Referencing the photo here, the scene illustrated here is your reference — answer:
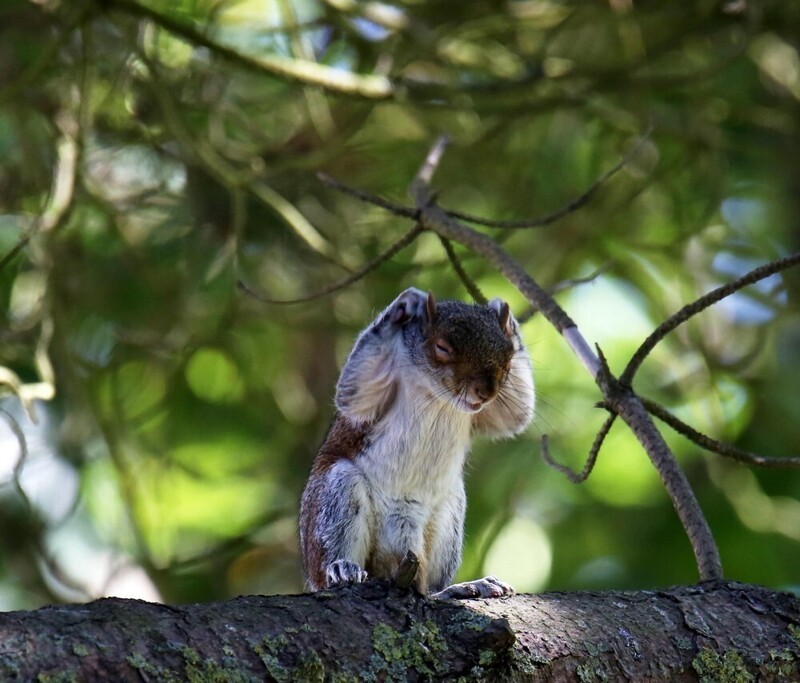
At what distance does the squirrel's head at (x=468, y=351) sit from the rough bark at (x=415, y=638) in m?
0.74

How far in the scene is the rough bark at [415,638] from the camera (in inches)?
59.1

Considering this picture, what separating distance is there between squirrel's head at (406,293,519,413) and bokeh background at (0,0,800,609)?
1.21 metres

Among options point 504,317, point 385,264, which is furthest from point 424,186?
point 385,264

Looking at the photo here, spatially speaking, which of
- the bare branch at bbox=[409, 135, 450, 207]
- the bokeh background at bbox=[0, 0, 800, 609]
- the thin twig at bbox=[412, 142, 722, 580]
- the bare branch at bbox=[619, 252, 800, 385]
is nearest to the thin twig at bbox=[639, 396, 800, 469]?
the thin twig at bbox=[412, 142, 722, 580]

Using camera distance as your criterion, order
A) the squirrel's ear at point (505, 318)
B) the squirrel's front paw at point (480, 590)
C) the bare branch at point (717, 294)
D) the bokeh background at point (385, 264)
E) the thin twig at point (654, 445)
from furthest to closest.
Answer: the bokeh background at point (385, 264) → the squirrel's ear at point (505, 318) → the squirrel's front paw at point (480, 590) → the thin twig at point (654, 445) → the bare branch at point (717, 294)

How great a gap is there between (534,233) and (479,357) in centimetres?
219

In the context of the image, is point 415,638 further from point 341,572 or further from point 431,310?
point 431,310

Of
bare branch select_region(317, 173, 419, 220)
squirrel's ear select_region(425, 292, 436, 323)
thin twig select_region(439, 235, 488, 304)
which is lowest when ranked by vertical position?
squirrel's ear select_region(425, 292, 436, 323)

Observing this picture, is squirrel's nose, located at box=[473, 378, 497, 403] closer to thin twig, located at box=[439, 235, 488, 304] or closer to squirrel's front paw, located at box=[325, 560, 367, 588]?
thin twig, located at box=[439, 235, 488, 304]

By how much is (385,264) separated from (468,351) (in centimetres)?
164

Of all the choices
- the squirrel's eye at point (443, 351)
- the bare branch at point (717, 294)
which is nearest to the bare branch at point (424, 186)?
the squirrel's eye at point (443, 351)

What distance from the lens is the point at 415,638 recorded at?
5.82ft

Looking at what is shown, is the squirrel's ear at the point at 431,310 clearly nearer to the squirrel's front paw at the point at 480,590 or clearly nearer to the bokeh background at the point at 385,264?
the squirrel's front paw at the point at 480,590

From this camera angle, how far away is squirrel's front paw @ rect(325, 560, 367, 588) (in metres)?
2.57
